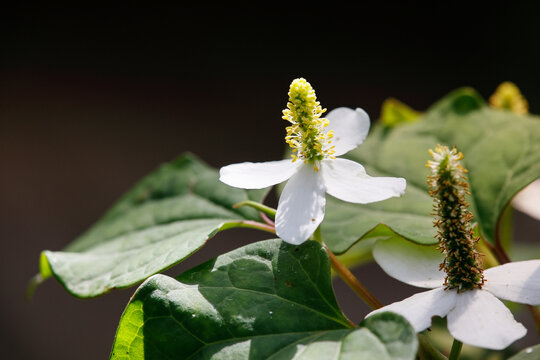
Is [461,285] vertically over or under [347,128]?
under

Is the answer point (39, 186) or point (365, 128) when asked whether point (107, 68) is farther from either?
point (365, 128)

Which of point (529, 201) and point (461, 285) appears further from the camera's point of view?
point (529, 201)

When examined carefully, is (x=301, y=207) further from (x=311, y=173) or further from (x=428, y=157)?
(x=428, y=157)

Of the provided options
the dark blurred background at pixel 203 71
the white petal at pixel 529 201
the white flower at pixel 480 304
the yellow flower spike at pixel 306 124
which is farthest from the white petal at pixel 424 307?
the dark blurred background at pixel 203 71

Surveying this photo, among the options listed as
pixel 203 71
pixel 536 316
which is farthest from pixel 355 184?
pixel 203 71

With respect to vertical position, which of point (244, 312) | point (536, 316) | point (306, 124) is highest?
point (306, 124)

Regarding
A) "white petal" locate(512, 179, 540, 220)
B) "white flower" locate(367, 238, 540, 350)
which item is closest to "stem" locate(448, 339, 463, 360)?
"white flower" locate(367, 238, 540, 350)
